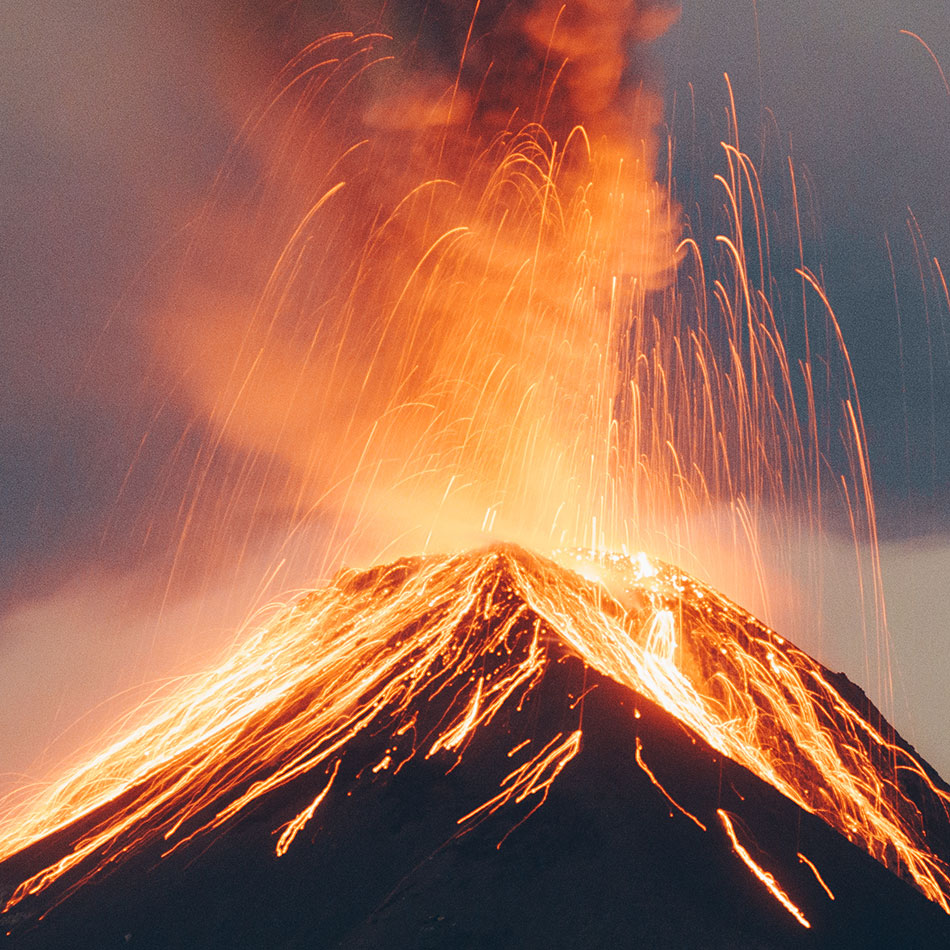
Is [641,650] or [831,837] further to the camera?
[641,650]

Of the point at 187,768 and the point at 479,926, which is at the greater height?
the point at 187,768

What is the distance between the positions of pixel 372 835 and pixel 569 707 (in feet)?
22.8

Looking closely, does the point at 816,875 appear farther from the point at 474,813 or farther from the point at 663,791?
the point at 474,813

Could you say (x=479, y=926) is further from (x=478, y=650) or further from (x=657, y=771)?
(x=478, y=650)

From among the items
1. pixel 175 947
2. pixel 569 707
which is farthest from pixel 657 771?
pixel 175 947

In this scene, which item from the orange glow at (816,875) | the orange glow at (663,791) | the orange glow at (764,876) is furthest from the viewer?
the orange glow at (663,791)

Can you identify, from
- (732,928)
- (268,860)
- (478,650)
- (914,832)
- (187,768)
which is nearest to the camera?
(732,928)

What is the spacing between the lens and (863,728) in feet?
128

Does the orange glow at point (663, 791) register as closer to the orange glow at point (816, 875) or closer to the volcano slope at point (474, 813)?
the volcano slope at point (474, 813)

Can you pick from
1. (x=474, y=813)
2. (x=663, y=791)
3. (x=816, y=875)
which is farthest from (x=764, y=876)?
(x=474, y=813)

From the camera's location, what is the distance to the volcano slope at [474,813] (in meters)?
15.7

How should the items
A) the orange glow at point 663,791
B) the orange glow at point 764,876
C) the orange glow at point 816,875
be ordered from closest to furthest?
the orange glow at point 764,876 → the orange glow at point 816,875 → the orange glow at point 663,791

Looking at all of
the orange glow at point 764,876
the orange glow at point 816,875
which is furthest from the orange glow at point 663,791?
the orange glow at point 816,875

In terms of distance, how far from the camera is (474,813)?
18.5 meters
